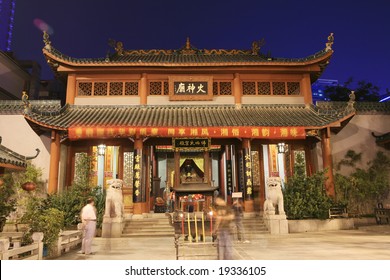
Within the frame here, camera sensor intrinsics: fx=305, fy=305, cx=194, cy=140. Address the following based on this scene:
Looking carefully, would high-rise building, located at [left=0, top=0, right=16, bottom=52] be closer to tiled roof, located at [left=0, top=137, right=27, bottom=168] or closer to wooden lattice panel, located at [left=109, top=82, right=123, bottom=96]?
wooden lattice panel, located at [left=109, top=82, right=123, bottom=96]

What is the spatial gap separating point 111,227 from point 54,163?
12.2 ft


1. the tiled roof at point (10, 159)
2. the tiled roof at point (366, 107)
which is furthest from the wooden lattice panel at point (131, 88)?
the tiled roof at point (366, 107)

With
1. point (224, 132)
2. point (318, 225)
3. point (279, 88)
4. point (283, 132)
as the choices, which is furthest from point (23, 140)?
point (318, 225)

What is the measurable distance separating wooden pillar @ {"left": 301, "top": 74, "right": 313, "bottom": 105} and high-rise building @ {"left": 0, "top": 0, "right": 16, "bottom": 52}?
44.4 meters

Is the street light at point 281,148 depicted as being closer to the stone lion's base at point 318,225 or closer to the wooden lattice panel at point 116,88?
the stone lion's base at point 318,225

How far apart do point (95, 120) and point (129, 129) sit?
166cm

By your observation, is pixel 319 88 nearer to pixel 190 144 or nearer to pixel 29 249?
pixel 190 144

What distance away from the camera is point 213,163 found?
55.6ft

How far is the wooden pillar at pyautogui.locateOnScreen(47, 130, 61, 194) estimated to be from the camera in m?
11.4

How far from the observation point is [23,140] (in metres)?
13.2

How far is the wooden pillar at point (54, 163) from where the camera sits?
37.5ft

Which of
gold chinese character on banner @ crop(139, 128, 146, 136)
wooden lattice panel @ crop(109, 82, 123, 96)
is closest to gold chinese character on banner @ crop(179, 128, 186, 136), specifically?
gold chinese character on banner @ crop(139, 128, 146, 136)

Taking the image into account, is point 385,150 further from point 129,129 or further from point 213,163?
point 129,129
